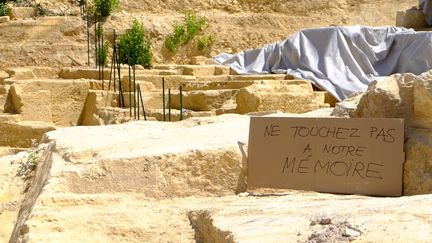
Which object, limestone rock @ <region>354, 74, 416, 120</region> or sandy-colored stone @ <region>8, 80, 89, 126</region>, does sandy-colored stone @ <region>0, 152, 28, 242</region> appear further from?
sandy-colored stone @ <region>8, 80, 89, 126</region>

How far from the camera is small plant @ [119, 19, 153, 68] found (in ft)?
59.8

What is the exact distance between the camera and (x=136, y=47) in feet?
60.4

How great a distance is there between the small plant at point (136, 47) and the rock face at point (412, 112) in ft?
44.3

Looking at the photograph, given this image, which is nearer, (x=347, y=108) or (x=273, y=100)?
(x=347, y=108)

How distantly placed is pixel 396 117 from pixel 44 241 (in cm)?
232

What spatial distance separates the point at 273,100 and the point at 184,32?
31.7ft

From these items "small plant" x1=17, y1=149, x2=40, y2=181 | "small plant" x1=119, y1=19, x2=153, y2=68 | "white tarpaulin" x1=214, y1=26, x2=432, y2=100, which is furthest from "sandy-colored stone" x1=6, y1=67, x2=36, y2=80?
"small plant" x1=17, y1=149, x2=40, y2=181

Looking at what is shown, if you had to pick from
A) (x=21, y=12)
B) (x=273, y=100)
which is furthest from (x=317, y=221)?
(x=21, y=12)

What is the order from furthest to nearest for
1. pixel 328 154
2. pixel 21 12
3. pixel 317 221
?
pixel 21 12
pixel 328 154
pixel 317 221

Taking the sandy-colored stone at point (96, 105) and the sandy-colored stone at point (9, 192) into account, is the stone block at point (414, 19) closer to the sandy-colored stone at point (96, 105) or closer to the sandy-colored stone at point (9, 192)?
the sandy-colored stone at point (96, 105)

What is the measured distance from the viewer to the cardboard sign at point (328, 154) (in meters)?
4.28

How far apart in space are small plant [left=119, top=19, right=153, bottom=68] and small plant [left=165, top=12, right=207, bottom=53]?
2.42ft

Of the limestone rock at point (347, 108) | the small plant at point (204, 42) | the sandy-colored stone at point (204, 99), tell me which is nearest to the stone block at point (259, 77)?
the sandy-colored stone at point (204, 99)

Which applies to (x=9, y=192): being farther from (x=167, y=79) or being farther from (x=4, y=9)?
(x=4, y=9)
